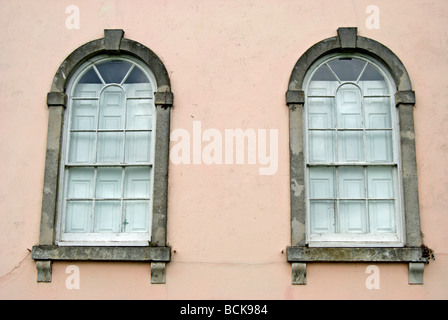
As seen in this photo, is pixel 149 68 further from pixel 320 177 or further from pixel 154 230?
pixel 320 177

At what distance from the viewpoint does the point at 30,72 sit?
6211mm

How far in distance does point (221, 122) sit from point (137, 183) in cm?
124

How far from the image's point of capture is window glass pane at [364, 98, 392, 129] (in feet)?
19.8

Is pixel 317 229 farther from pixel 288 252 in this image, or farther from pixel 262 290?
pixel 262 290

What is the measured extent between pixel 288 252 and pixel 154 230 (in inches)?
60.2

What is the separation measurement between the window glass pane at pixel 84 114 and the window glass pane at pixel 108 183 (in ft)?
1.96

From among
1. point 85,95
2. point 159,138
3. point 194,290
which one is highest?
point 85,95

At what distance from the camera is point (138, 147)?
6062mm

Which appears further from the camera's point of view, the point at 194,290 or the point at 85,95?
the point at 85,95

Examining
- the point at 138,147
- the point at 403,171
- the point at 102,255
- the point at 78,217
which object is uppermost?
the point at 138,147

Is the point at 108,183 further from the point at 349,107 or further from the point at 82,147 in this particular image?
the point at 349,107

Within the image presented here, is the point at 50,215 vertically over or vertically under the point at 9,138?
under

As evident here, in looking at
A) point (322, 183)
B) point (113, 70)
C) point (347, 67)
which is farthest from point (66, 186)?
point (347, 67)

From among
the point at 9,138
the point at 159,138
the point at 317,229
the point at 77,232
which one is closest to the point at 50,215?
the point at 77,232
